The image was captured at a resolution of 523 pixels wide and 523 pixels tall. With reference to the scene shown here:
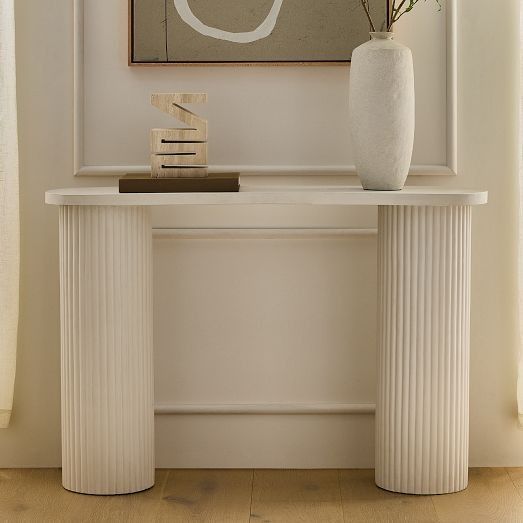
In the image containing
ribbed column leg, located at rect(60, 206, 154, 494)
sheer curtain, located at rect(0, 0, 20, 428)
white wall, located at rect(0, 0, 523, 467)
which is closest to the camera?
ribbed column leg, located at rect(60, 206, 154, 494)

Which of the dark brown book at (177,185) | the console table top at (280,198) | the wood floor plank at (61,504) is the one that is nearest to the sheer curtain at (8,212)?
the wood floor plank at (61,504)

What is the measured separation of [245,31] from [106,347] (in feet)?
3.05

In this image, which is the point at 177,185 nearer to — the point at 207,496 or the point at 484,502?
the point at 207,496

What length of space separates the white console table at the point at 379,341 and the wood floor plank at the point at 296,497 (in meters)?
0.17

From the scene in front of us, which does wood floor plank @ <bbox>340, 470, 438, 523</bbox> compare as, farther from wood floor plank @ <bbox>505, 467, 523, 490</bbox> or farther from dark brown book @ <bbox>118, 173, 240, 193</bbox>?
dark brown book @ <bbox>118, 173, 240, 193</bbox>

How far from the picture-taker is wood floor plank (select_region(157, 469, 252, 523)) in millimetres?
2172

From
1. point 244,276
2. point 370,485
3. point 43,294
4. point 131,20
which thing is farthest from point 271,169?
point 370,485

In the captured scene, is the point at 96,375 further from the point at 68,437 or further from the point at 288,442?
the point at 288,442

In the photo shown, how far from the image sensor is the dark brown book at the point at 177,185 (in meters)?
2.14

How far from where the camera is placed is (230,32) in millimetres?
2475

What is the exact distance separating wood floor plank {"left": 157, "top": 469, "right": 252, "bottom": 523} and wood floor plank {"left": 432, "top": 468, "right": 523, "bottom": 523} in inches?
19.1

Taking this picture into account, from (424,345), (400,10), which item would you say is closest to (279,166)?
(400,10)

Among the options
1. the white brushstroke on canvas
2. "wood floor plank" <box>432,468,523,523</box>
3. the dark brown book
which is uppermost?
the white brushstroke on canvas

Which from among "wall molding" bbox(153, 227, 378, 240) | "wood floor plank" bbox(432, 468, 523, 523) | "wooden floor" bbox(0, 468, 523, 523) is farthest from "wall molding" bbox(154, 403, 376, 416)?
"wall molding" bbox(153, 227, 378, 240)
